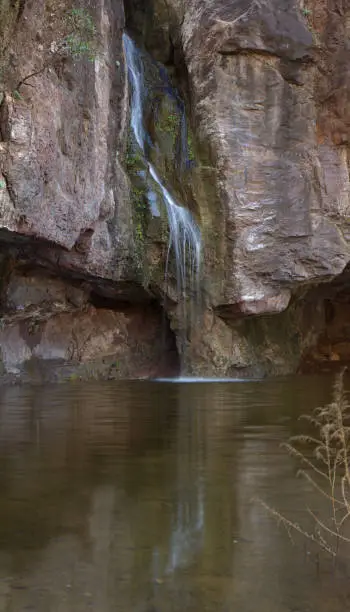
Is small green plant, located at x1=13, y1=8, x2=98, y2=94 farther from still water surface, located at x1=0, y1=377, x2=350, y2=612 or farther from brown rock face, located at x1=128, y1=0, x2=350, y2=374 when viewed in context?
still water surface, located at x1=0, y1=377, x2=350, y2=612

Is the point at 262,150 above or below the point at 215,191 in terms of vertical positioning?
above

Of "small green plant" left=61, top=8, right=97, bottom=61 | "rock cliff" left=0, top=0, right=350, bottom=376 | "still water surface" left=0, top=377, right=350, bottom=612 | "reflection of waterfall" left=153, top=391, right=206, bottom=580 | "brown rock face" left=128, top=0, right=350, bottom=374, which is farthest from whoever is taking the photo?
"brown rock face" left=128, top=0, right=350, bottom=374

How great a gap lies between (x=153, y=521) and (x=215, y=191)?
14013mm

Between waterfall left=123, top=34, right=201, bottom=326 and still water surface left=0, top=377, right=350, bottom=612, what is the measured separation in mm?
9685

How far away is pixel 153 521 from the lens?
13.0 feet

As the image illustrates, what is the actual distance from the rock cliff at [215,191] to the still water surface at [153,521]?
8768 millimetres

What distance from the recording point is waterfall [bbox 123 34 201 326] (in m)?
17.2

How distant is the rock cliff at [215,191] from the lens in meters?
15.8

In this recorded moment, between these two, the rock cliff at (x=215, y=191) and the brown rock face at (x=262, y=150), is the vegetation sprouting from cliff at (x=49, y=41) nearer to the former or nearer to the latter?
the rock cliff at (x=215, y=191)

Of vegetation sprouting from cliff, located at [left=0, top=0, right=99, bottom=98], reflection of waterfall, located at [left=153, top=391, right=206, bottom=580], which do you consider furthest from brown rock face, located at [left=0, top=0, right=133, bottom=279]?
reflection of waterfall, located at [left=153, top=391, right=206, bottom=580]

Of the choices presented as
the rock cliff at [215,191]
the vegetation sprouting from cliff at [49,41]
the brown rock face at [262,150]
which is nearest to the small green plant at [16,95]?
the vegetation sprouting from cliff at [49,41]

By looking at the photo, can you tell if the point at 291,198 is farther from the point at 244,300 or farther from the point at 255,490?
the point at 255,490

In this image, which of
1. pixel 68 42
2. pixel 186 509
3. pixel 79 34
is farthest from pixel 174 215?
pixel 186 509

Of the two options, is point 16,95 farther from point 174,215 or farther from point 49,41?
point 174,215
